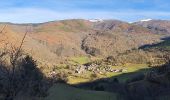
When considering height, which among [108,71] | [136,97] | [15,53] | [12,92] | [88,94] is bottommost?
[108,71]

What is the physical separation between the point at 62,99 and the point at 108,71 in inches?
4914

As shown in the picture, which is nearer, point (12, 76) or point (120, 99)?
point (12, 76)

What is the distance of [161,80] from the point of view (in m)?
65.2

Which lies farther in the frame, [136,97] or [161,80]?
[161,80]

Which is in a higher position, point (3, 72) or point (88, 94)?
point (3, 72)

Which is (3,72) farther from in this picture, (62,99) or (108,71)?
(108,71)

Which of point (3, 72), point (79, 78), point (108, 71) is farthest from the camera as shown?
point (108, 71)

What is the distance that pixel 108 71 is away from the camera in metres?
193

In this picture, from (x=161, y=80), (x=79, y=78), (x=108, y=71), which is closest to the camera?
(x=161, y=80)

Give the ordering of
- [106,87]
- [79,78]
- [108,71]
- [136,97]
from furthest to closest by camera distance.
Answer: [108,71] < [79,78] < [106,87] < [136,97]

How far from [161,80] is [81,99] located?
15.0 meters

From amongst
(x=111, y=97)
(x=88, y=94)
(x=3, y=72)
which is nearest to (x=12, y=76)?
(x=3, y=72)

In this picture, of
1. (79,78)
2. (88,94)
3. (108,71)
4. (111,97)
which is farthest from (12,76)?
(108,71)

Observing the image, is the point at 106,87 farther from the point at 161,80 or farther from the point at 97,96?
the point at 161,80
